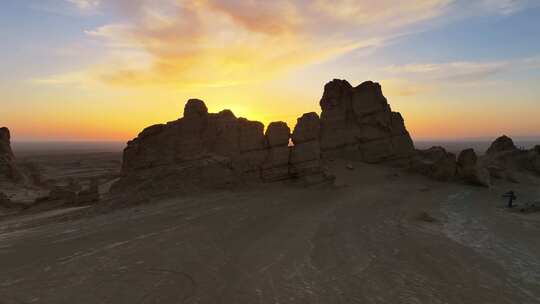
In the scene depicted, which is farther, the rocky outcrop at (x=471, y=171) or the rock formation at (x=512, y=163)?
the rock formation at (x=512, y=163)

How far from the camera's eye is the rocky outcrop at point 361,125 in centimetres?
4156

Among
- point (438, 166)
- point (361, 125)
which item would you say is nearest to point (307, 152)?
point (361, 125)

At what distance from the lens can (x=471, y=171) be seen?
121 feet

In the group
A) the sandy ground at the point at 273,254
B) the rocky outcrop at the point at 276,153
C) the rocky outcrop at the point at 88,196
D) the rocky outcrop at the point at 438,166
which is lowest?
the sandy ground at the point at 273,254

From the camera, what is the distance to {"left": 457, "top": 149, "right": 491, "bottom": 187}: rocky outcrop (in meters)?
36.7

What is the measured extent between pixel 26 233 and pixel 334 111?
31024 mm

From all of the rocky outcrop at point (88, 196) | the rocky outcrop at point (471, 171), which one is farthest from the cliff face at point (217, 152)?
→ the rocky outcrop at point (471, 171)

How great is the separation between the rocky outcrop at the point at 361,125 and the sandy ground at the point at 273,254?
54.4ft

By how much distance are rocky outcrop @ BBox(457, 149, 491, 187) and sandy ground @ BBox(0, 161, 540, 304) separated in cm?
1226

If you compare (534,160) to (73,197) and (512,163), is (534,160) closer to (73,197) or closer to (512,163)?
(512,163)

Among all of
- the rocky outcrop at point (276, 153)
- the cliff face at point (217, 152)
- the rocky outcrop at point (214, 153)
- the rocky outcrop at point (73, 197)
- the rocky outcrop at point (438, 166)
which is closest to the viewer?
the rocky outcrop at point (214, 153)

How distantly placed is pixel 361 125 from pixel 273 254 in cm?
2987

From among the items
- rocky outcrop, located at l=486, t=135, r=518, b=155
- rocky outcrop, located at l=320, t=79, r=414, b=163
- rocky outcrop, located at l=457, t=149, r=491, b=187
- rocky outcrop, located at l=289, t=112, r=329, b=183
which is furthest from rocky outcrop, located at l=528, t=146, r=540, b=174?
rocky outcrop, located at l=289, t=112, r=329, b=183

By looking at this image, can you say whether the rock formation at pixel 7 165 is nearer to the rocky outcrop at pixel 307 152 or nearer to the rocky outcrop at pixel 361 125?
the rocky outcrop at pixel 307 152
